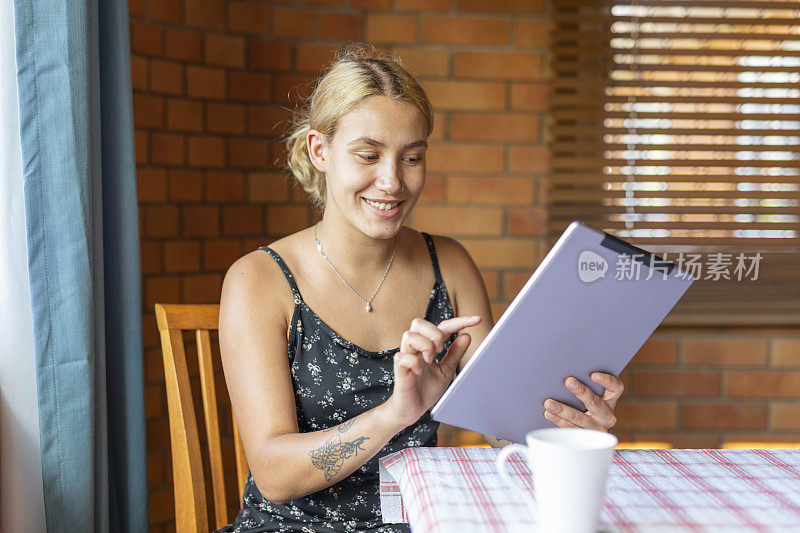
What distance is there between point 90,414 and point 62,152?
1.36 feet

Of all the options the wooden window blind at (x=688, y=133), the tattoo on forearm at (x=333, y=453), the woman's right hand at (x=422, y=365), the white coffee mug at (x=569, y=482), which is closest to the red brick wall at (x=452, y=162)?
the wooden window blind at (x=688, y=133)

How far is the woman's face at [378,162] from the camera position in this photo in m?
1.26

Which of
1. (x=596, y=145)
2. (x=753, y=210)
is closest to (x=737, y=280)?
(x=753, y=210)

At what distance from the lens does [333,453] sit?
1.07 meters

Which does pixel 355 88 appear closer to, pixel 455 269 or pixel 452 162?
pixel 455 269

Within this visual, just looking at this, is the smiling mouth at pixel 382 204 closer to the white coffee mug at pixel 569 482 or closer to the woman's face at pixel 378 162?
the woman's face at pixel 378 162

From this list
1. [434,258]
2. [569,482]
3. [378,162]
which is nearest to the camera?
[569,482]

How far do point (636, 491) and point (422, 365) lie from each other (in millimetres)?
294

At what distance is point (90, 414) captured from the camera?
116 centimetres

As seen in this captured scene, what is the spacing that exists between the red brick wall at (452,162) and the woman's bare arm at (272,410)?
2.07 ft

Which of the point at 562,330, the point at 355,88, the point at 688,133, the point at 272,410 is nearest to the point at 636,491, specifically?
the point at 562,330

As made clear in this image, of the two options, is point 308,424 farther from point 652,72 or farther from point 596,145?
point 652,72

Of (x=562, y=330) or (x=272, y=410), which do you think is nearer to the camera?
(x=562, y=330)

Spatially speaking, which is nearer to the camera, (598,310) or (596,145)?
(598,310)
